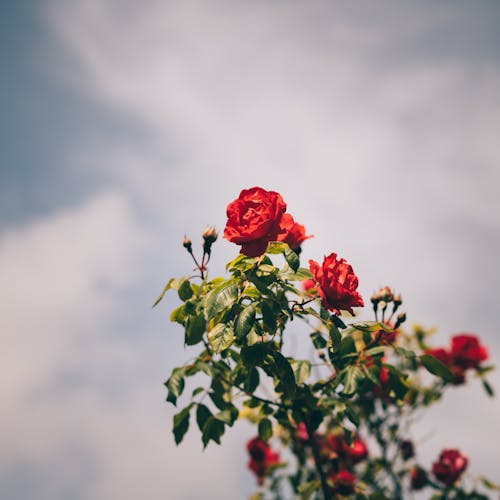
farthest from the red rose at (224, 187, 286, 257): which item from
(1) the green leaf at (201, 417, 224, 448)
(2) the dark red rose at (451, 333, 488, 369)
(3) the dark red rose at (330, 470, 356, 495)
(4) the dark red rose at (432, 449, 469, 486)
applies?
(4) the dark red rose at (432, 449, 469, 486)

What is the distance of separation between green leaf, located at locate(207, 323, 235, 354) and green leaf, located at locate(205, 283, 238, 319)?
0.33ft

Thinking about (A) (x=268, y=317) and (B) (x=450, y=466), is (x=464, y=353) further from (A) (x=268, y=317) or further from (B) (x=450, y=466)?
(A) (x=268, y=317)

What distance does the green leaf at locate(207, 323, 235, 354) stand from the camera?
6.16ft

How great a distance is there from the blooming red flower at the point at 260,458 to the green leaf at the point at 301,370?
230 centimetres

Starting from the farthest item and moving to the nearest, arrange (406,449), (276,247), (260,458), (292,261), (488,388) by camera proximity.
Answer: (260,458)
(406,449)
(488,388)
(276,247)
(292,261)

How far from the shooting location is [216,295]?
192 cm

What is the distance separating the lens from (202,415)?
2385mm

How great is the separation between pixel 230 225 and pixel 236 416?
3.62 feet

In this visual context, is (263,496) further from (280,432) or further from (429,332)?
(429,332)

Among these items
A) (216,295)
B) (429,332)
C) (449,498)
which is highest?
(429,332)

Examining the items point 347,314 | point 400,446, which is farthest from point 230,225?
point 400,446

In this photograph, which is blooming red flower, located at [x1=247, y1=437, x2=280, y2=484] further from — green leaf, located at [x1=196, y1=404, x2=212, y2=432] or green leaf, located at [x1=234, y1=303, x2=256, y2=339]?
green leaf, located at [x1=234, y1=303, x2=256, y2=339]

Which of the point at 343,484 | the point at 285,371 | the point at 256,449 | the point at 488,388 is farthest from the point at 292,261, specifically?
the point at 488,388

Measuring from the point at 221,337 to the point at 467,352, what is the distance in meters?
3.23
